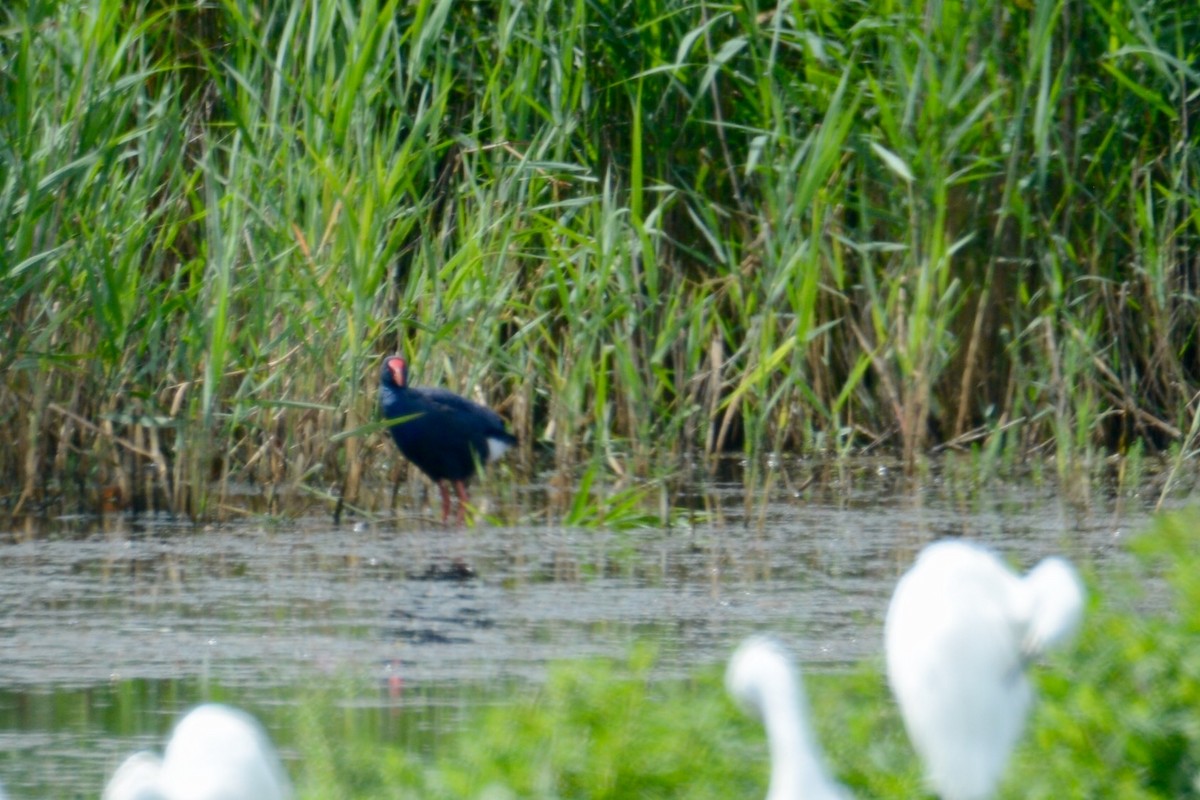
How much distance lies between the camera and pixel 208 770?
234cm

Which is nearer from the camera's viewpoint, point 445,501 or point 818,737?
point 818,737

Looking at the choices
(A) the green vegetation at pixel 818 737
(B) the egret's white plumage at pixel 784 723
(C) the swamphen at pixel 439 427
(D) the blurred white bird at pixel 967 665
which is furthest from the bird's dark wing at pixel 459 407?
(B) the egret's white plumage at pixel 784 723

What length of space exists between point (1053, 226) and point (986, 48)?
23.9 inches

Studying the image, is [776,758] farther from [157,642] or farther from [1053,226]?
[1053,226]

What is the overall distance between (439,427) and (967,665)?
3.52 m

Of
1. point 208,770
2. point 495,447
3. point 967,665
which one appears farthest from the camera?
point 495,447

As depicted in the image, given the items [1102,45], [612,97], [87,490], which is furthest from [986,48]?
[87,490]

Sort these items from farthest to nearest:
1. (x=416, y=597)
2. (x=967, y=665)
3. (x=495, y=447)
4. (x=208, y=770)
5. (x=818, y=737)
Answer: (x=495, y=447), (x=416, y=597), (x=818, y=737), (x=967, y=665), (x=208, y=770)

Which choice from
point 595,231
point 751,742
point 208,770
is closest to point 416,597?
point 595,231

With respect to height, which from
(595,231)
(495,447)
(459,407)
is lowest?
(495,447)

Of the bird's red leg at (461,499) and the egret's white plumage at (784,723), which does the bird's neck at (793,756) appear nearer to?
the egret's white plumage at (784,723)

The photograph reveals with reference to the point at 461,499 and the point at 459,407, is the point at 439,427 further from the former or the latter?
the point at 461,499

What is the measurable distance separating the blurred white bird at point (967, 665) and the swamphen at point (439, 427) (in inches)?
131

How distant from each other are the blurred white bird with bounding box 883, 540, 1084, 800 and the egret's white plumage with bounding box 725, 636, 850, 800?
0.20 meters
